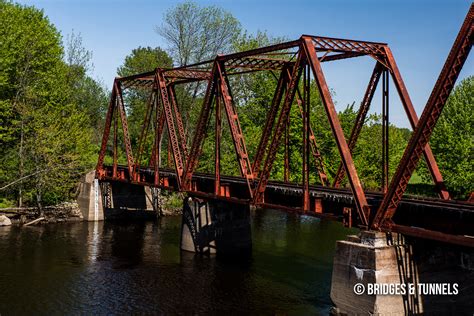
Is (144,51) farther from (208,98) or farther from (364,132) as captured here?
(208,98)

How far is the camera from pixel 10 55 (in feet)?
151

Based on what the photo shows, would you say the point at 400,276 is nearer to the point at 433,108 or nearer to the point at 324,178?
the point at 433,108

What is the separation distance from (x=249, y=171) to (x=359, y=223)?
7821 millimetres

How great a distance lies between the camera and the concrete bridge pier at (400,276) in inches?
704

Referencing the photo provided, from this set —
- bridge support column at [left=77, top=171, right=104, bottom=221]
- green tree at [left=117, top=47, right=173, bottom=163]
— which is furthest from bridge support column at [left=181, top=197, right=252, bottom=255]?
green tree at [left=117, top=47, right=173, bottom=163]

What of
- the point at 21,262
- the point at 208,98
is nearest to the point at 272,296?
the point at 208,98

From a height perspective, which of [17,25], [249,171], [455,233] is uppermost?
[17,25]

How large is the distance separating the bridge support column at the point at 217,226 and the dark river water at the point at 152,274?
89 cm

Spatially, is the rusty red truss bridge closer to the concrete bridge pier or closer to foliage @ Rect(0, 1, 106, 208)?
the concrete bridge pier

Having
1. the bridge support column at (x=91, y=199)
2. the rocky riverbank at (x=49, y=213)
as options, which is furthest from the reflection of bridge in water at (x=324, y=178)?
the rocky riverbank at (x=49, y=213)

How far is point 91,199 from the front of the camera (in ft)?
154

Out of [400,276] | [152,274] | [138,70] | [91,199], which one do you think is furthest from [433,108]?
[138,70]

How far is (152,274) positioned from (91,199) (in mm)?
21056

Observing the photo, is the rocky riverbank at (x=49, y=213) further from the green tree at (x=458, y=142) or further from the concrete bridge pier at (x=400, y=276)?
the green tree at (x=458, y=142)
